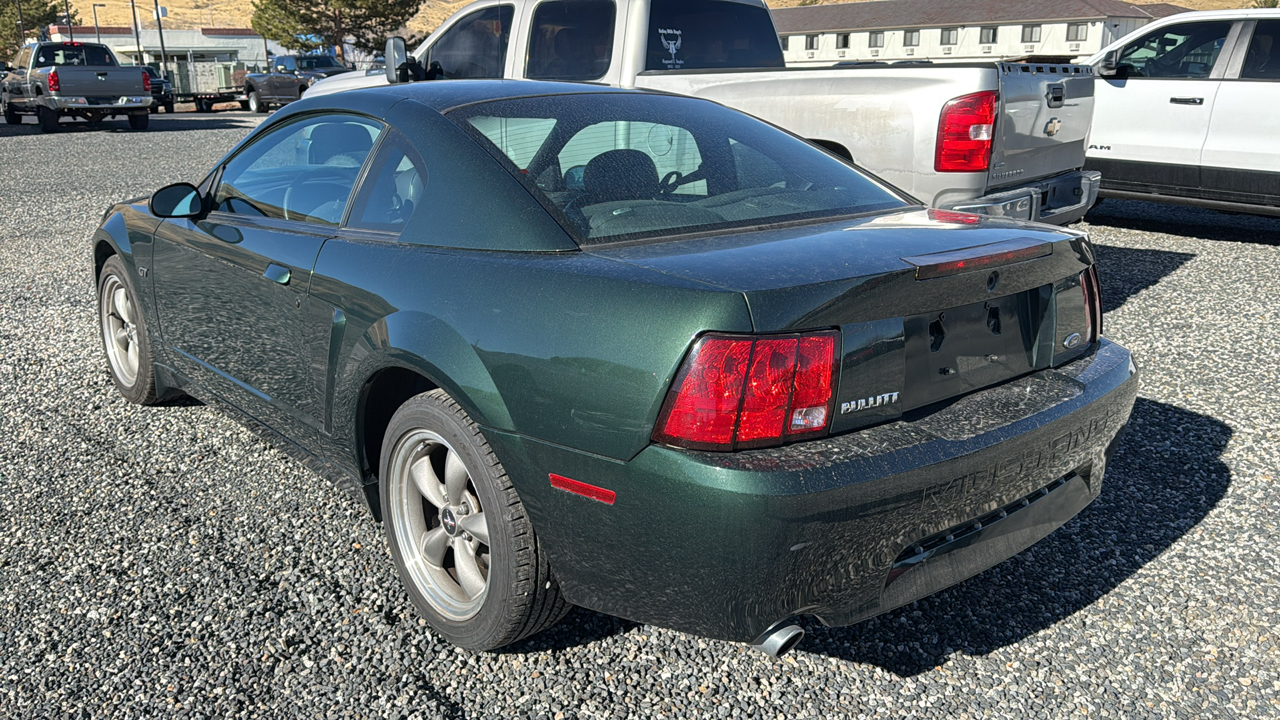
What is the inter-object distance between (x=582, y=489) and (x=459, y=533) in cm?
63

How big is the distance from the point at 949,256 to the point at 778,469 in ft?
2.27

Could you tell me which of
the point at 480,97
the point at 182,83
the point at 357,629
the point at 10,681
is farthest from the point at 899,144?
the point at 182,83

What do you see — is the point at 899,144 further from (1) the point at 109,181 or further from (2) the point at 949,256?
(1) the point at 109,181

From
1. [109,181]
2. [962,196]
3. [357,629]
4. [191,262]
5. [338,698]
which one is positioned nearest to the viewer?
[338,698]

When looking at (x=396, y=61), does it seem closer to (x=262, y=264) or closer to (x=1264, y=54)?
(x=262, y=264)

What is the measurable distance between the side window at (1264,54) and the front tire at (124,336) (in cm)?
814

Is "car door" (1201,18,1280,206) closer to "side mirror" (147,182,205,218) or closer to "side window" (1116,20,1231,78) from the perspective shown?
"side window" (1116,20,1231,78)

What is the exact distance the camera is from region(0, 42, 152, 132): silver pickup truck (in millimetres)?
A: 21562

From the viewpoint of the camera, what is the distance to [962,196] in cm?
517

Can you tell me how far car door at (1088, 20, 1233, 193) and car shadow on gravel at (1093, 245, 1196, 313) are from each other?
77cm

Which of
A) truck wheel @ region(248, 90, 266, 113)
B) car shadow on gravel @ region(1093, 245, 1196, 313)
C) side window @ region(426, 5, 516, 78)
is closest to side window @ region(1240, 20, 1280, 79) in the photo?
car shadow on gravel @ region(1093, 245, 1196, 313)

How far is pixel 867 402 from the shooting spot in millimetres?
2129

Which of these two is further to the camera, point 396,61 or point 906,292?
point 396,61

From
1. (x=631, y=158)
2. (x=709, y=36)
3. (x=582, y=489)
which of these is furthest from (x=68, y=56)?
(x=582, y=489)
